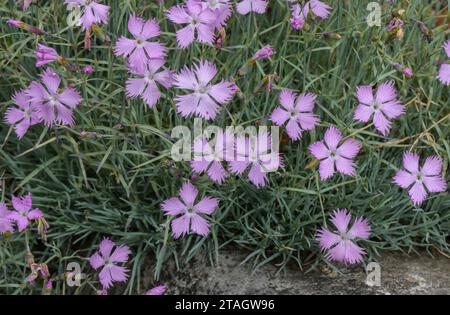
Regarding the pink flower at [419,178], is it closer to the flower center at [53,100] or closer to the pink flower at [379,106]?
the pink flower at [379,106]

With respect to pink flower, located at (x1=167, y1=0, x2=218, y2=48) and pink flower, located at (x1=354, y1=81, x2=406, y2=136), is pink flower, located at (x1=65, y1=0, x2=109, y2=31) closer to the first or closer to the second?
pink flower, located at (x1=167, y1=0, x2=218, y2=48)

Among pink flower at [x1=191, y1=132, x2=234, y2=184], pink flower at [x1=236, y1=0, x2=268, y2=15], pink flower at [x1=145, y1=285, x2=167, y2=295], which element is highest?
pink flower at [x1=236, y1=0, x2=268, y2=15]

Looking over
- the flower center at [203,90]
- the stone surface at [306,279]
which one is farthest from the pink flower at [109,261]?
the flower center at [203,90]

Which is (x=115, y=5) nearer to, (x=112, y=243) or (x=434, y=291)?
(x=112, y=243)

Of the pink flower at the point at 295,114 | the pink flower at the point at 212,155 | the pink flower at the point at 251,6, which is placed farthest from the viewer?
the pink flower at the point at 251,6

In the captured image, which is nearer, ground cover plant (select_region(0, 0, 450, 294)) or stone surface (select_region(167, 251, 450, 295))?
ground cover plant (select_region(0, 0, 450, 294))

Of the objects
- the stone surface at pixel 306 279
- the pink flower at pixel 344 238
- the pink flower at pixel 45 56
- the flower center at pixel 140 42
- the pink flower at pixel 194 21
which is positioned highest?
the pink flower at pixel 194 21

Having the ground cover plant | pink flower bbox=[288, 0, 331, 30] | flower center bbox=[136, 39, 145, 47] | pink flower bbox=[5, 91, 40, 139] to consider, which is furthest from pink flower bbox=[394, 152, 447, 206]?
pink flower bbox=[5, 91, 40, 139]
